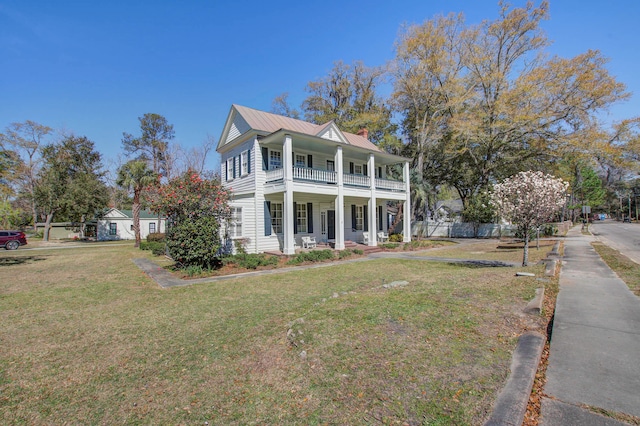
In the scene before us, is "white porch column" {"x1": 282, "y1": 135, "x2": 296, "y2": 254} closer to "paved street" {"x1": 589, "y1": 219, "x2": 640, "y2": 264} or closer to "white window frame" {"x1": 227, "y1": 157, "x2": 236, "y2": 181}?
"white window frame" {"x1": 227, "y1": 157, "x2": 236, "y2": 181}

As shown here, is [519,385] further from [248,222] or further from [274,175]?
[248,222]

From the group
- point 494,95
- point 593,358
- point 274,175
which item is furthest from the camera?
point 494,95

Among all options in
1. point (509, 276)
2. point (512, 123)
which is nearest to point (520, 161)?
point (512, 123)

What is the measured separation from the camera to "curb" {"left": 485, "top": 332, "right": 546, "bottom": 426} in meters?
2.50

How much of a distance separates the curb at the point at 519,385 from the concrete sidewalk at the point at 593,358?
15cm

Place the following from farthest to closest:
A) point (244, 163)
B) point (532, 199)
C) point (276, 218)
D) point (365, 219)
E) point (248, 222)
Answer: point (365, 219)
point (244, 163)
point (276, 218)
point (248, 222)
point (532, 199)

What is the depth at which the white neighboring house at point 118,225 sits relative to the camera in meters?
34.8

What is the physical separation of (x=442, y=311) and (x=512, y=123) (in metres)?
24.7

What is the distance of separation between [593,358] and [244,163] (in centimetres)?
1579

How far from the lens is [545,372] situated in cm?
333

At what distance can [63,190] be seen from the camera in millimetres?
31391

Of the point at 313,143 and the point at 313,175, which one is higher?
the point at 313,143

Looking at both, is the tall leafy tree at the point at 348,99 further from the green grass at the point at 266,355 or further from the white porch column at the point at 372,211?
the green grass at the point at 266,355

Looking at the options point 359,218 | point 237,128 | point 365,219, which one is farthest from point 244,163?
point 365,219
